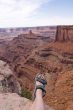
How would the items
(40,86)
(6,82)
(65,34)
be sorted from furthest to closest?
(65,34) → (6,82) → (40,86)

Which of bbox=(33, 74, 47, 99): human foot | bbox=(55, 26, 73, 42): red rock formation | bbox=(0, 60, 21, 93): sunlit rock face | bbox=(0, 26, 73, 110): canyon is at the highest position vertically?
bbox=(33, 74, 47, 99): human foot

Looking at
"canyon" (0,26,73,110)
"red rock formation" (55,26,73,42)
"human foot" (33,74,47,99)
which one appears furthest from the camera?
"red rock formation" (55,26,73,42)

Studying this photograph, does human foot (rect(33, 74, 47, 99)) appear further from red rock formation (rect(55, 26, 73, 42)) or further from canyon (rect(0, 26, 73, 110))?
red rock formation (rect(55, 26, 73, 42))

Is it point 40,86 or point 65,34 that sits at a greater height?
point 40,86

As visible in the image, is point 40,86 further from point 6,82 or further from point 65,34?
point 65,34

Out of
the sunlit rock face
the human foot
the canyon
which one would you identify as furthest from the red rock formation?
the human foot

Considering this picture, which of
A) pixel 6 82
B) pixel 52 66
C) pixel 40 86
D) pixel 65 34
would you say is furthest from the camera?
pixel 65 34

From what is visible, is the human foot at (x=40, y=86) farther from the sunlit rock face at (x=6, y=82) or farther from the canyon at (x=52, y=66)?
the canyon at (x=52, y=66)

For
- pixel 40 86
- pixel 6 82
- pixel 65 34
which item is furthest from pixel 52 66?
pixel 40 86

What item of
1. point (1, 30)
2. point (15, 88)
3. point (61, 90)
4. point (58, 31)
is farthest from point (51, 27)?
point (15, 88)

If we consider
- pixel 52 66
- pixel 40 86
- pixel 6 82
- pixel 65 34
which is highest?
pixel 40 86

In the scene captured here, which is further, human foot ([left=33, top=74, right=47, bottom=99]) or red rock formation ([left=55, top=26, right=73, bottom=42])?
red rock formation ([left=55, top=26, right=73, bottom=42])
